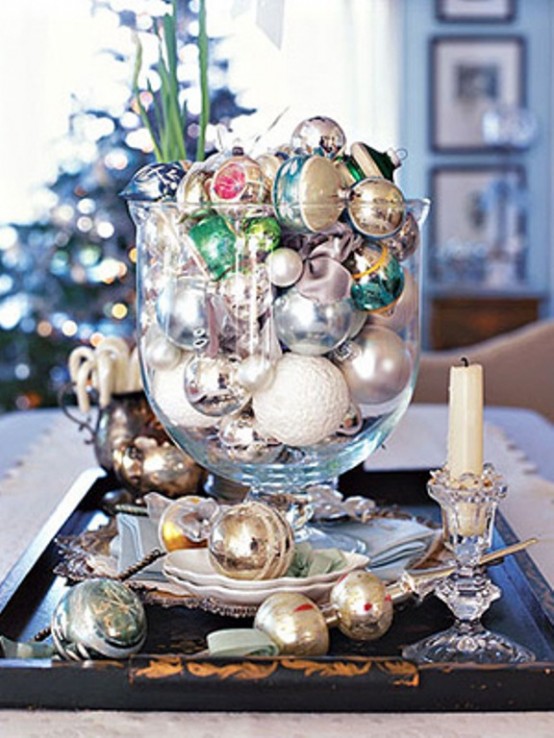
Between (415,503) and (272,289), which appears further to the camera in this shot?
(415,503)

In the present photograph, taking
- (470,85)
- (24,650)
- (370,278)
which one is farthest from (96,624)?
(470,85)

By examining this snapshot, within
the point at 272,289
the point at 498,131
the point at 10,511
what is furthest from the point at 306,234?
the point at 498,131

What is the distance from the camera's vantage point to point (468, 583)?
89 centimetres

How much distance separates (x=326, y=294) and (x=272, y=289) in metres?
0.05

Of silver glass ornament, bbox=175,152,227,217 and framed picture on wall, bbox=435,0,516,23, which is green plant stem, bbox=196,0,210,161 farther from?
framed picture on wall, bbox=435,0,516,23

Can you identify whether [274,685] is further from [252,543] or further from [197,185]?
[197,185]

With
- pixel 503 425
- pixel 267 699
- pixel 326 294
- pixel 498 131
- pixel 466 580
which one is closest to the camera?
pixel 267 699

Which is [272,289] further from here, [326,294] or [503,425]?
[503,425]

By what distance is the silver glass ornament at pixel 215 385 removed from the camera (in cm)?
101

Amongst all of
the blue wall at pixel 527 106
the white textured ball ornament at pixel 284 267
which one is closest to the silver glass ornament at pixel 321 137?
the white textured ball ornament at pixel 284 267

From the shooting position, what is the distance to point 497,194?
4668 millimetres

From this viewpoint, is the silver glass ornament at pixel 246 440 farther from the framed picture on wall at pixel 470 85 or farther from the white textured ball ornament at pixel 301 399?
the framed picture on wall at pixel 470 85

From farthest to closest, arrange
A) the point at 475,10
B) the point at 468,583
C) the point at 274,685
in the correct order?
the point at 475,10 → the point at 468,583 → the point at 274,685

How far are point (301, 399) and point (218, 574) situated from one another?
0.15 m
